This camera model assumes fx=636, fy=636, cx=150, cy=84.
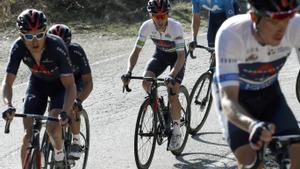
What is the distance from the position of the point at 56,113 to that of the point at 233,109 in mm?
2676

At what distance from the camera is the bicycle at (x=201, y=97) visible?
8664 mm

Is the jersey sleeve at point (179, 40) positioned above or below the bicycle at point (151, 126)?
above

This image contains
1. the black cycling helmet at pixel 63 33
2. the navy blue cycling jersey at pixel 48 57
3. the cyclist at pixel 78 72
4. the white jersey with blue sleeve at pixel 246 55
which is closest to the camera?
the white jersey with blue sleeve at pixel 246 55

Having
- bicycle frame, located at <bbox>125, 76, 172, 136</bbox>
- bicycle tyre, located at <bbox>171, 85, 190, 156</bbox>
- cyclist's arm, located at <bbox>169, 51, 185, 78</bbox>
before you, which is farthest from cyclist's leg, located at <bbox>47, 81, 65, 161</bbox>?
bicycle tyre, located at <bbox>171, 85, 190, 156</bbox>

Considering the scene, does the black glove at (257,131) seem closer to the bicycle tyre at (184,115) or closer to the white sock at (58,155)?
the white sock at (58,155)

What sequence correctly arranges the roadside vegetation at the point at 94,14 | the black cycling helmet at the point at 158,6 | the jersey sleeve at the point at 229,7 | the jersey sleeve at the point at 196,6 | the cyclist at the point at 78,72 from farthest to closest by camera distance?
the roadside vegetation at the point at 94,14 < the jersey sleeve at the point at 196,6 < the jersey sleeve at the point at 229,7 < the black cycling helmet at the point at 158,6 < the cyclist at the point at 78,72

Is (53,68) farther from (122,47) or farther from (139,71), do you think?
(122,47)

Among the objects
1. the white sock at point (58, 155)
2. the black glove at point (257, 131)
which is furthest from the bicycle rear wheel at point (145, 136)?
the black glove at point (257, 131)

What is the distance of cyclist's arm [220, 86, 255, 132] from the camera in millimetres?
3756

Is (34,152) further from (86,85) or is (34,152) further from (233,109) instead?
(233,109)

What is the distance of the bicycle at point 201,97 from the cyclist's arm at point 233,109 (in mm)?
4627

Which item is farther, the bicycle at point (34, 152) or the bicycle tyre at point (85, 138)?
the bicycle tyre at point (85, 138)

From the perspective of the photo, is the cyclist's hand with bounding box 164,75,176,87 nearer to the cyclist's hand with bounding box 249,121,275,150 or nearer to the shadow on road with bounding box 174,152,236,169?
the shadow on road with bounding box 174,152,236,169

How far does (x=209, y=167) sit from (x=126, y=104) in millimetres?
3200
